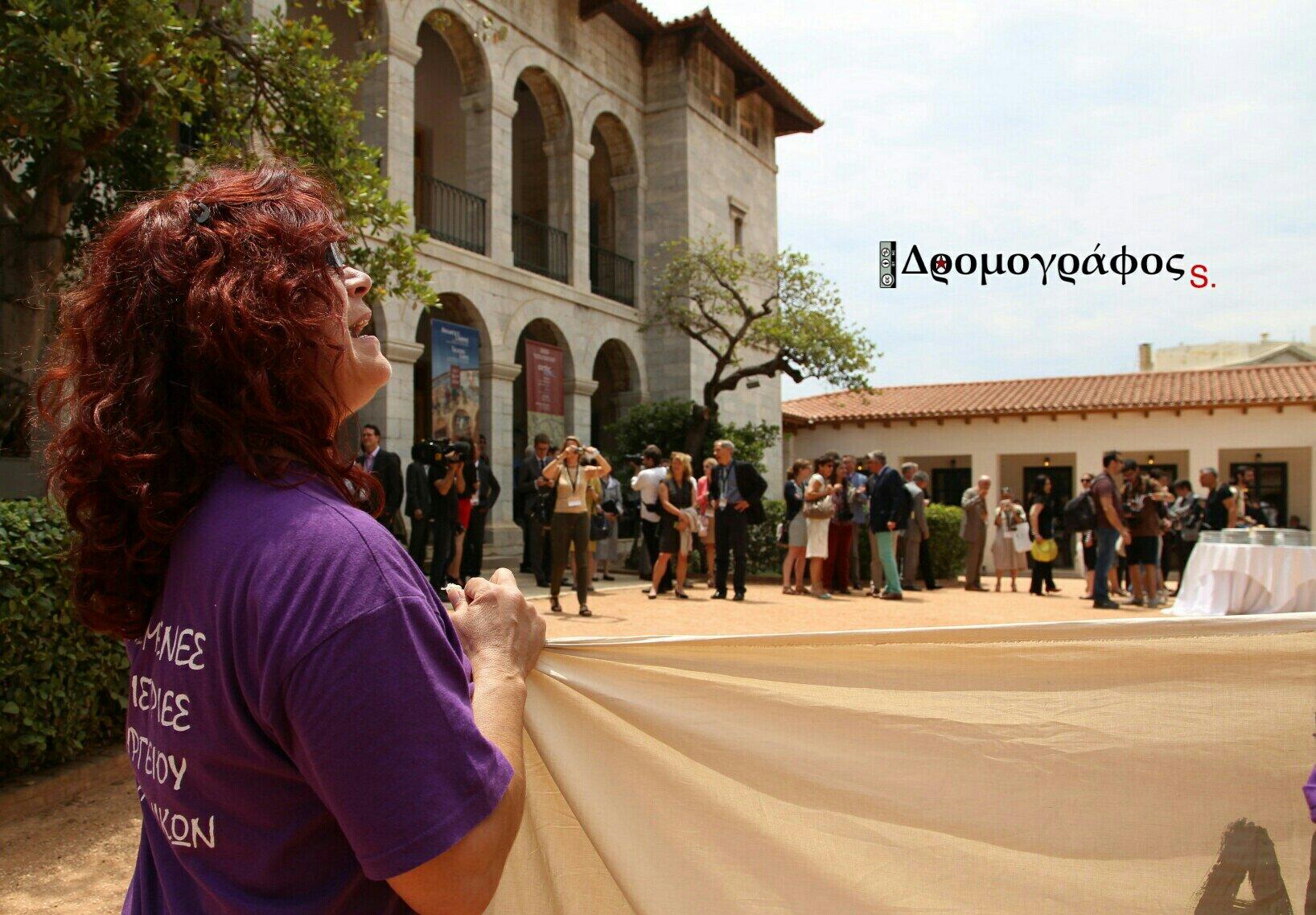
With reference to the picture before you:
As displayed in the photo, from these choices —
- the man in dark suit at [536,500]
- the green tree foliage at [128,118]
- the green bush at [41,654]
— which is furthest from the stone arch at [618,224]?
the green bush at [41,654]

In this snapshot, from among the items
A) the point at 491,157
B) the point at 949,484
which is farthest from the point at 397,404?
the point at 949,484

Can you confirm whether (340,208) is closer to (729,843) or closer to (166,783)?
(166,783)

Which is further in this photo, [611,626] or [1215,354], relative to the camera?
[1215,354]

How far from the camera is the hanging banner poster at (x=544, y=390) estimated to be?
17422mm

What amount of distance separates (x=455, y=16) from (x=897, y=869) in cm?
1653

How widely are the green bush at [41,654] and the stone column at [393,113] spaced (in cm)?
1075

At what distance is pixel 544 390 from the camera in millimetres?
17719

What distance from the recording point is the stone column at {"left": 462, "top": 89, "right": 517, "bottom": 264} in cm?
1644

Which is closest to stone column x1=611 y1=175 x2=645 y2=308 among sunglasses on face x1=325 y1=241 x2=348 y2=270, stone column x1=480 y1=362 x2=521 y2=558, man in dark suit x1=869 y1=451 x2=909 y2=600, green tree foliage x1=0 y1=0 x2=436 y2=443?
stone column x1=480 y1=362 x2=521 y2=558

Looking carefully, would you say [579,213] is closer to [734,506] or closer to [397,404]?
[397,404]

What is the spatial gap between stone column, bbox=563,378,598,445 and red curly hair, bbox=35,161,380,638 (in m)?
17.3

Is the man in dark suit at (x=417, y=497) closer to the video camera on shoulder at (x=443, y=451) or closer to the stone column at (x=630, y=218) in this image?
the video camera on shoulder at (x=443, y=451)

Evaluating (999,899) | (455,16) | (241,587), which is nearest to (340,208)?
(241,587)

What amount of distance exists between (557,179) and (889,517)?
33.4 ft
